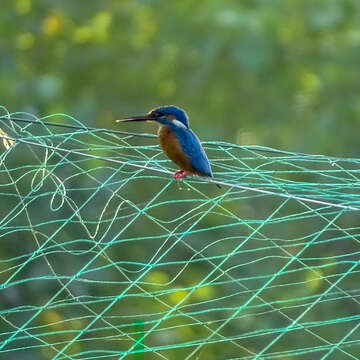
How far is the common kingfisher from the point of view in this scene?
359 centimetres

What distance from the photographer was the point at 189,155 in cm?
359

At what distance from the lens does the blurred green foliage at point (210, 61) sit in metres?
7.34

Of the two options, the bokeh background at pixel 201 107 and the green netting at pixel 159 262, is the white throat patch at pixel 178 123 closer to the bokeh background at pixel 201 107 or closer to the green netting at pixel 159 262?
the green netting at pixel 159 262

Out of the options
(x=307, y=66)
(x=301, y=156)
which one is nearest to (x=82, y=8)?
(x=307, y=66)

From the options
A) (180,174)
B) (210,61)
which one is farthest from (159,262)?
(180,174)

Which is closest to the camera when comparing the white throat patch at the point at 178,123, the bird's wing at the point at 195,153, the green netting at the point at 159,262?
the bird's wing at the point at 195,153

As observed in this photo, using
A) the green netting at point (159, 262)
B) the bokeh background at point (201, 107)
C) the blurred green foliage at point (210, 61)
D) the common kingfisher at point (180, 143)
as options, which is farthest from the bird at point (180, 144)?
the blurred green foliage at point (210, 61)

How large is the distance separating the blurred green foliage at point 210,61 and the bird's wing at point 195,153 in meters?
3.42

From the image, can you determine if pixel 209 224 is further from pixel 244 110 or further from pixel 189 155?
pixel 189 155

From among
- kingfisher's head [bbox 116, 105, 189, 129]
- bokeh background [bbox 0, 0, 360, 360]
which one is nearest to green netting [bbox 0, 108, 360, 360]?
bokeh background [bbox 0, 0, 360, 360]

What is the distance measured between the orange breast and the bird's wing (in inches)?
0.5

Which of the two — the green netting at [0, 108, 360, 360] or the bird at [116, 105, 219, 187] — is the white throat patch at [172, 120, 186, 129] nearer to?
the bird at [116, 105, 219, 187]

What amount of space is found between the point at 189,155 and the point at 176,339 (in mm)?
2729

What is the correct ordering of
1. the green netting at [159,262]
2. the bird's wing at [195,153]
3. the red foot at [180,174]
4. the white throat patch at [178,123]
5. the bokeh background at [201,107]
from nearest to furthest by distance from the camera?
the red foot at [180,174], the bird's wing at [195,153], the white throat patch at [178,123], the green netting at [159,262], the bokeh background at [201,107]
